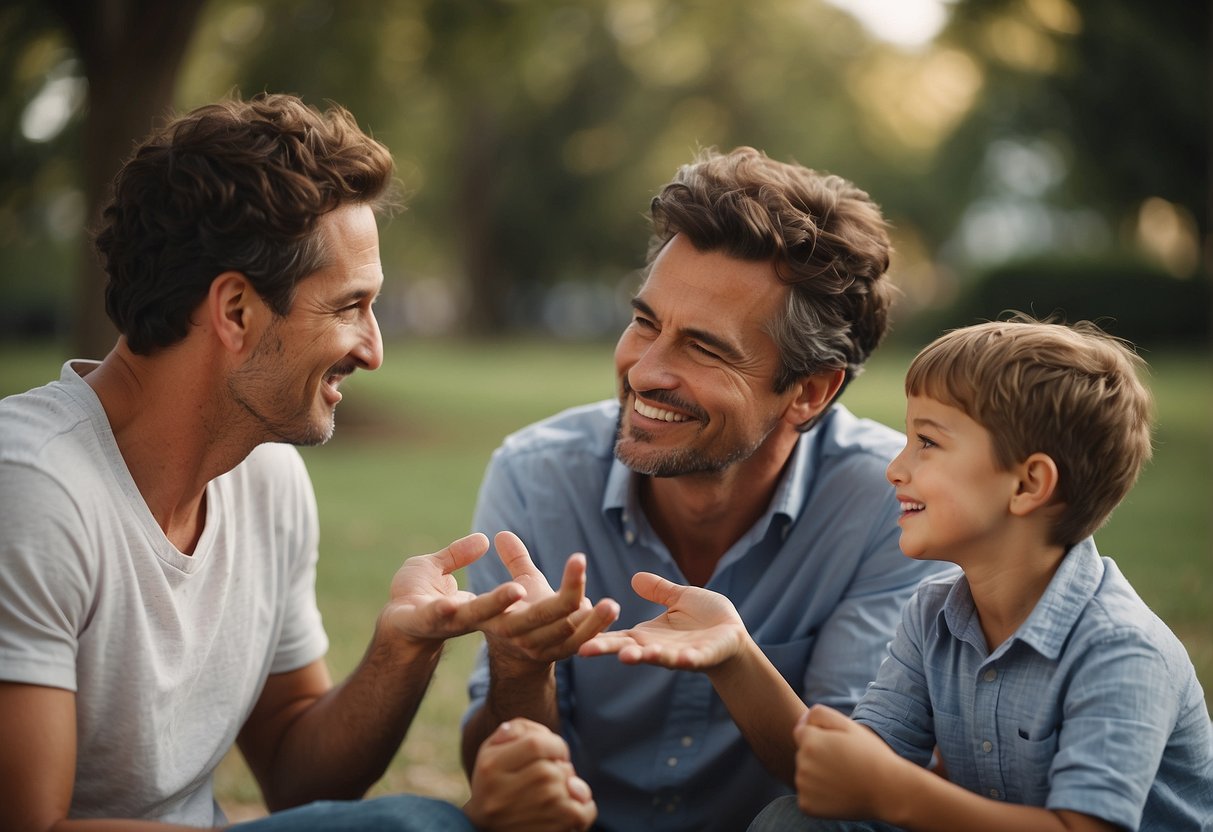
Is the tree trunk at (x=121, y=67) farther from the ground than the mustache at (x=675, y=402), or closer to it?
farther from the ground

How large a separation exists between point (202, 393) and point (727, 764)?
5.31ft

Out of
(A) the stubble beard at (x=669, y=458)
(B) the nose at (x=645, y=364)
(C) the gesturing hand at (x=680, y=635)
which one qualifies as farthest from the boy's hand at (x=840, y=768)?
(B) the nose at (x=645, y=364)

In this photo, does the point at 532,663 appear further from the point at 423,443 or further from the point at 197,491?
the point at 423,443

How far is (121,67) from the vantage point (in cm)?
947

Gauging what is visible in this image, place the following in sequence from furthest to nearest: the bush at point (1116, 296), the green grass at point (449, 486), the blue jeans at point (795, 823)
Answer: the bush at point (1116, 296) → the green grass at point (449, 486) → the blue jeans at point (795, 823)

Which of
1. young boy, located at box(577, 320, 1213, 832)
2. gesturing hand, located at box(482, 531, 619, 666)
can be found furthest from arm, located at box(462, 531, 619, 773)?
young boy, located at box(577, 320, 1213, 832)

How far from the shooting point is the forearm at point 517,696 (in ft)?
9.57

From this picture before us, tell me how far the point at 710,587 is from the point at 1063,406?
1.13 meters

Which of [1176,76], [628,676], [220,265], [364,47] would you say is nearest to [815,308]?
[628,676]

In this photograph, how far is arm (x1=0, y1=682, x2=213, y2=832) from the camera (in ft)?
7.55

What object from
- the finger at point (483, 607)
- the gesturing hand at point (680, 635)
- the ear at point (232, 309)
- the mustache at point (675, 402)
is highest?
the ear at point (232, 309)

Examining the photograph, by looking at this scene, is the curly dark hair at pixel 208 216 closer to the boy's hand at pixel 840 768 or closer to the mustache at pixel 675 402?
the mustache at pixel 675 402

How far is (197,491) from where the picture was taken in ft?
9.29

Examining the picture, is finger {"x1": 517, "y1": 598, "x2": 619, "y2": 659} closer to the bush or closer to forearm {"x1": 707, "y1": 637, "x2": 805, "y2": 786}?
forearm {"x1": 707, "y1": 637, "x2": 805, "y2": 786}
